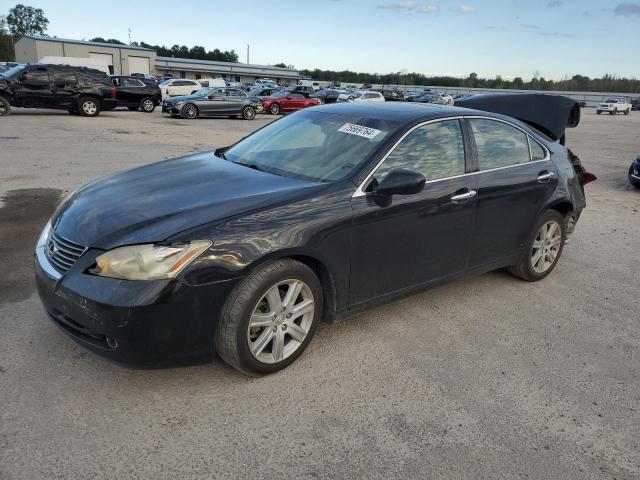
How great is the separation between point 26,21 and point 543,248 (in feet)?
543

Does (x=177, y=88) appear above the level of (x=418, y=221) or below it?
above

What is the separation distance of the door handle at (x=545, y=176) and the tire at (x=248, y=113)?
850 inches

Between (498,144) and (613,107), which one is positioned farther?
(613,107)

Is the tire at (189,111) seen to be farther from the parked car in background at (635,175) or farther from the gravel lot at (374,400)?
the gravel lot at (374,400)

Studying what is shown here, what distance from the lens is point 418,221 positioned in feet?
12.0

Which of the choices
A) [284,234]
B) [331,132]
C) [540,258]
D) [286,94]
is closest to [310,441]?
[284,234]

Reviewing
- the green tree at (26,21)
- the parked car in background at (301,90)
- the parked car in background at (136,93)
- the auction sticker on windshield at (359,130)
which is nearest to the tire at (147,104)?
the parked car in background at (136,93)

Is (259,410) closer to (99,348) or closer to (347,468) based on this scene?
(347,468)

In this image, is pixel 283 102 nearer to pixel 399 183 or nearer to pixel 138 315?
pixel 399 183

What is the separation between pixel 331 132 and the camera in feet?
13.0

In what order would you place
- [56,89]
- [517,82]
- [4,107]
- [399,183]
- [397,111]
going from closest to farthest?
1. [399,183]
2. [397,111]
3. [4,107]
4. [56,89]
5. [517,82]

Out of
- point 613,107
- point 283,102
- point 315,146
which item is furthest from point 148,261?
point 613,107

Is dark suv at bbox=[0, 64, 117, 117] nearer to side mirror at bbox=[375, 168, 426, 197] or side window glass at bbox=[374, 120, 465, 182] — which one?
side window glass at bbox=[374, 120, 465, 182]

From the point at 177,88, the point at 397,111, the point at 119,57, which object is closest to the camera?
the point at 397,111
